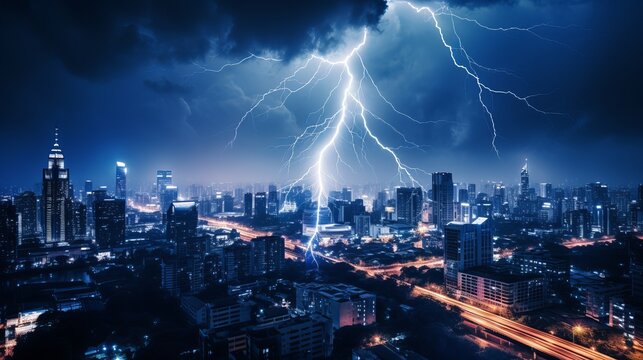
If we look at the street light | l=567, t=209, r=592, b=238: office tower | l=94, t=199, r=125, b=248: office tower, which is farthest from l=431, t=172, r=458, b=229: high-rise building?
l=94, t=199, r=125, b=248: office tower

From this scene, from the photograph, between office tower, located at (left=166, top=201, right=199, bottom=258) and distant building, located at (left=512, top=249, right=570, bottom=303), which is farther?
office tower, located at (left=166, top=201, right=199, bottom=258)

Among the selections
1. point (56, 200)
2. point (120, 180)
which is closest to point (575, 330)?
point (56, 200)

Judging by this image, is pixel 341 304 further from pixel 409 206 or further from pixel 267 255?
pixel 409 206

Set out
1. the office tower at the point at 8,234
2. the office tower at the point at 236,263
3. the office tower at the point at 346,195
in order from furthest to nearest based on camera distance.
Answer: the office tower at the point at 346,195 < the office tower at the point at 8,234 < the office tower at the point at 236,263

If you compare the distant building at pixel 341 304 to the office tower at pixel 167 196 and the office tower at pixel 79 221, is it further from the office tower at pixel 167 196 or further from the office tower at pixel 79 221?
the office tower at pixel 167 196

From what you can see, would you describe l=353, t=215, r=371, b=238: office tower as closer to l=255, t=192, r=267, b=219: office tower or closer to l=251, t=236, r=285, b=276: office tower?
l=255, t=192, r=267, b=219: office tower

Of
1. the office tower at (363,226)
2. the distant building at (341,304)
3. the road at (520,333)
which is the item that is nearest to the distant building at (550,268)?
the road at (520,333)
